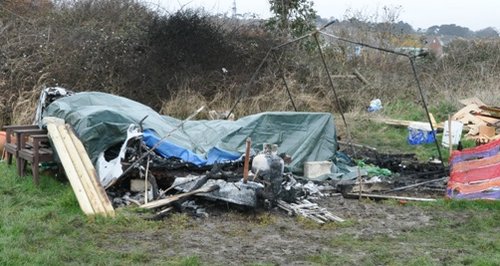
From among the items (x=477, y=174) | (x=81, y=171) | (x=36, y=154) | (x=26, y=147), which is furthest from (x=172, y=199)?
(x=477, y=174)

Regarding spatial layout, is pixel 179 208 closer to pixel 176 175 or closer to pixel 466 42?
pixel 176 175

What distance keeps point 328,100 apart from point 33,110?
8.01 metres

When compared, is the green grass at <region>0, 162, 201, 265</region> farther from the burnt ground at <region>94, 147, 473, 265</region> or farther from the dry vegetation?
the dry vegetation

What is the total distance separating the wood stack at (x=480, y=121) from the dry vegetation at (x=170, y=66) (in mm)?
2148

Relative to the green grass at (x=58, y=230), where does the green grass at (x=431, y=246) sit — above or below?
below

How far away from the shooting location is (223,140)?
9742 mm

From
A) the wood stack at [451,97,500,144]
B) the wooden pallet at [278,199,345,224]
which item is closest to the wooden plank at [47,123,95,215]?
the wooden pallet at [278,199,345,224]

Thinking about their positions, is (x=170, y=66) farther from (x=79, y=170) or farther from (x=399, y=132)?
(x=79, y=170)

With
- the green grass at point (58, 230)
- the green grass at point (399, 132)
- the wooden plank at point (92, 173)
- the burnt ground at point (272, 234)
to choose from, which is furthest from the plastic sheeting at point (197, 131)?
the green grass at point (399, 132)

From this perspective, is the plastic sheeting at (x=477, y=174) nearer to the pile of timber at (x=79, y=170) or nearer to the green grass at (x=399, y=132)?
the green grass at (x=399, y=132)

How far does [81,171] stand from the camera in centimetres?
779

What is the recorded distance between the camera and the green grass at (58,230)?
5.57 meters

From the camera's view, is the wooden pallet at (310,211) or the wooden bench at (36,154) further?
the wooden bench at (36,154)

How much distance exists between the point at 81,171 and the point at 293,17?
1379cm
